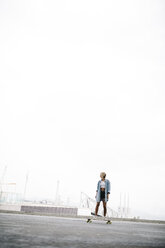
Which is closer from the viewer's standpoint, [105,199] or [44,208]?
[105,199]

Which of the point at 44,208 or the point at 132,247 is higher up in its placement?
the point at 132,247

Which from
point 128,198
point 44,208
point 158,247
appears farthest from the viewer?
point 128,198

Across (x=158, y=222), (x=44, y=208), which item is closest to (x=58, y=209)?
(x=44, y=208)

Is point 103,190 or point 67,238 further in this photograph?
point 103,190

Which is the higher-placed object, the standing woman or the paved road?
the standing woman

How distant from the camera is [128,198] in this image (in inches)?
5428

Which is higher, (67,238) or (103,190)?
(103,190)

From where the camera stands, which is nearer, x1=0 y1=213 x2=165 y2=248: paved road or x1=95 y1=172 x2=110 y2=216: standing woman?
x1=0 y1=213 x2=165 y2=248: paved road

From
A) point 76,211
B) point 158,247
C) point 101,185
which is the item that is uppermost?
point 101,185

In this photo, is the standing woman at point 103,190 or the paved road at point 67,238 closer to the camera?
the paved road at point 67,238

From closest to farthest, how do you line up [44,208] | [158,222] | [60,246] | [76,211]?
[60,246] < [158,222] < [44,208] < [76,211]

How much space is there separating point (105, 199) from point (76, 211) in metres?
79.8

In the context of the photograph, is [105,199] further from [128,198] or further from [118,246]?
[128,198]

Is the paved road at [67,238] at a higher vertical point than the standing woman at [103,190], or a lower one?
lower
